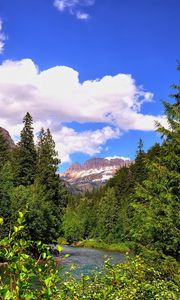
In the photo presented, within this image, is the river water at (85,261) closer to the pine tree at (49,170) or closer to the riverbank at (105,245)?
the pine tree at (49,170)

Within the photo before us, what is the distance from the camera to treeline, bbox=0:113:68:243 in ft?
151

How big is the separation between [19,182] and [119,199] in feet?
144

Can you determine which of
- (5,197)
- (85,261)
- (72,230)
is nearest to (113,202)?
(72,230)

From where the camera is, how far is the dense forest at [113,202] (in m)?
16.6

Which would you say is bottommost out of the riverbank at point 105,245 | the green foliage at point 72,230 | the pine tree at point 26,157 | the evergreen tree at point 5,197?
the riverbank at point 105,245

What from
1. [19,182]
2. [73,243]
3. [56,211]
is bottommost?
[73,243]

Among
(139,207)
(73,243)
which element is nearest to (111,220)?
(73,243)

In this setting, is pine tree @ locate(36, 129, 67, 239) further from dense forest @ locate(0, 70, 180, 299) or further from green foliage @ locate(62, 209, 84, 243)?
green foliage @ locate(62, 209, 84, 243)

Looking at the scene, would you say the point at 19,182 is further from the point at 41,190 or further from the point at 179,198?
the point at 179,198

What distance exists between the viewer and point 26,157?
61.0m

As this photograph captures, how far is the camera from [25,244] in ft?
14.3

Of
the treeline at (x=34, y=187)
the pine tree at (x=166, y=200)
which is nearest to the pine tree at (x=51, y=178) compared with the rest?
the treeline at (x=34, y=187)

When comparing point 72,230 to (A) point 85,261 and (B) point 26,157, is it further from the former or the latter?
(A) point 85,261

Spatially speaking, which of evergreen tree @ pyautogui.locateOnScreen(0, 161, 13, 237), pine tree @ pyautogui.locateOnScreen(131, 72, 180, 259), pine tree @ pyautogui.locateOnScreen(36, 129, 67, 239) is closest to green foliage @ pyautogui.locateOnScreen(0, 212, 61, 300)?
pine tree @ pyautogui.locateOnScreen(131, 72, 180, 259)
